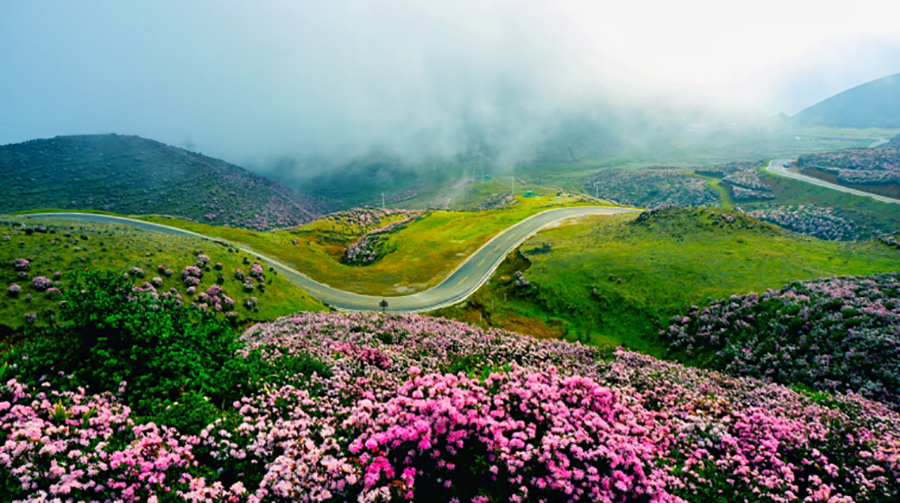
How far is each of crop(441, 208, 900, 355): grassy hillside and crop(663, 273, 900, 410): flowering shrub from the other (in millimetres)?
4404

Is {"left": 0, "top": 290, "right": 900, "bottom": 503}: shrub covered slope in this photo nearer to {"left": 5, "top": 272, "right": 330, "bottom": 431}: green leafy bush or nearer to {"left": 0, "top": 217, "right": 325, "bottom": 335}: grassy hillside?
{"left": 5, "top": 272, "right": 330, "bottom": 431}: green leafy bush

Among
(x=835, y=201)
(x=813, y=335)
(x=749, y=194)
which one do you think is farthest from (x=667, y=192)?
(x=813, y=335)

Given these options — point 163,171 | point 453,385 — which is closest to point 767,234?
point 453,385

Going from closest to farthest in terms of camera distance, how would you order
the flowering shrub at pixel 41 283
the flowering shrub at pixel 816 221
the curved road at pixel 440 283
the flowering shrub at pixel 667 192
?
1. the flowering shrub at pixel 41 283
2. the curved road at pixel 440 283
3. the flowering shrub at pixel 816 221
4. the flowering shrub at pixel 667 192

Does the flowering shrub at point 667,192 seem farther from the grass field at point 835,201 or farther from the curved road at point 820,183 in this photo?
the curved road at point 820,183

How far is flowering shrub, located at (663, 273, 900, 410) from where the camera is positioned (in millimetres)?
18556

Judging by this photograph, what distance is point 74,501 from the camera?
17.6 ft

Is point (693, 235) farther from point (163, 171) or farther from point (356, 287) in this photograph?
point (163, 171)

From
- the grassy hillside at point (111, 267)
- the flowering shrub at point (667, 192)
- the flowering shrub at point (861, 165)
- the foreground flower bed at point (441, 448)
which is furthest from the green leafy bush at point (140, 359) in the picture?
the flowering shrub at point (667, 192)

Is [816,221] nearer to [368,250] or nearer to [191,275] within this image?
[368,250]

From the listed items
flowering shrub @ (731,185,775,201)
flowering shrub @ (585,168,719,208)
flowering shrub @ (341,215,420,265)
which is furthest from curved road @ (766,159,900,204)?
flowering shrub @ (341,215,420,265)

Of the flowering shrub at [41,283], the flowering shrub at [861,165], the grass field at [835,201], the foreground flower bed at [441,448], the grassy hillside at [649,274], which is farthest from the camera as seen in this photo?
the flowering shrub at [861,165]

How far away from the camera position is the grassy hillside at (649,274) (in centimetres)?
3647

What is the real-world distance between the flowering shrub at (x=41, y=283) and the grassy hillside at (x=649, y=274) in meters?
34.9
